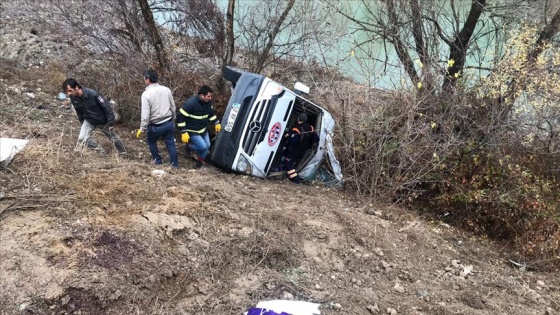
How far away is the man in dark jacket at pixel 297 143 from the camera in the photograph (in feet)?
20.9

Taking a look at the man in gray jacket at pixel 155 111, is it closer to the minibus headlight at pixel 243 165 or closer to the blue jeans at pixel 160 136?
the blue jeans at pixel 160 136

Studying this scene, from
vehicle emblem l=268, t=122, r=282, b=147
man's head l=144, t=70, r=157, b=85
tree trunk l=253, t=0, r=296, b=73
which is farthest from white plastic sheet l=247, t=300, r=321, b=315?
tree trunk l=253, t=0, r=296, b=73

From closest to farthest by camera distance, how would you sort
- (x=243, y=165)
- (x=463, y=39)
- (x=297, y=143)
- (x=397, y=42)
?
(x=243, y=165), (x=297, y=143), (x=463, y=39), (x=397, y=42)

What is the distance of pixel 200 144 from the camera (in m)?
6.13

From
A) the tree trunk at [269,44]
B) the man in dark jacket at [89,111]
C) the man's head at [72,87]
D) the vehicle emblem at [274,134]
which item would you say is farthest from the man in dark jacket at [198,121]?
the tree trunk at [269,44]

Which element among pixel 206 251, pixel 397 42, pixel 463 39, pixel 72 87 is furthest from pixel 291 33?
pixel 206 251

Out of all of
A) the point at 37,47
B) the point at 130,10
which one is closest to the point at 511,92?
the point at 130,10

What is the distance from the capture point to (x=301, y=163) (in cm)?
670

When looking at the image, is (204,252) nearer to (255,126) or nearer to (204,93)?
(255,126)

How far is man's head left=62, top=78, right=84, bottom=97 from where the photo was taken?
508 centimetres

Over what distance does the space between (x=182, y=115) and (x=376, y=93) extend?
3.12m

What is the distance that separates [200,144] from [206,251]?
2.67 metres

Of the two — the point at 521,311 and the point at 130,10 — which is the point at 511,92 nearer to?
the point at 521,311

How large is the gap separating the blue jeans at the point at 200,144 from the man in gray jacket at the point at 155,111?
37 centimetres
